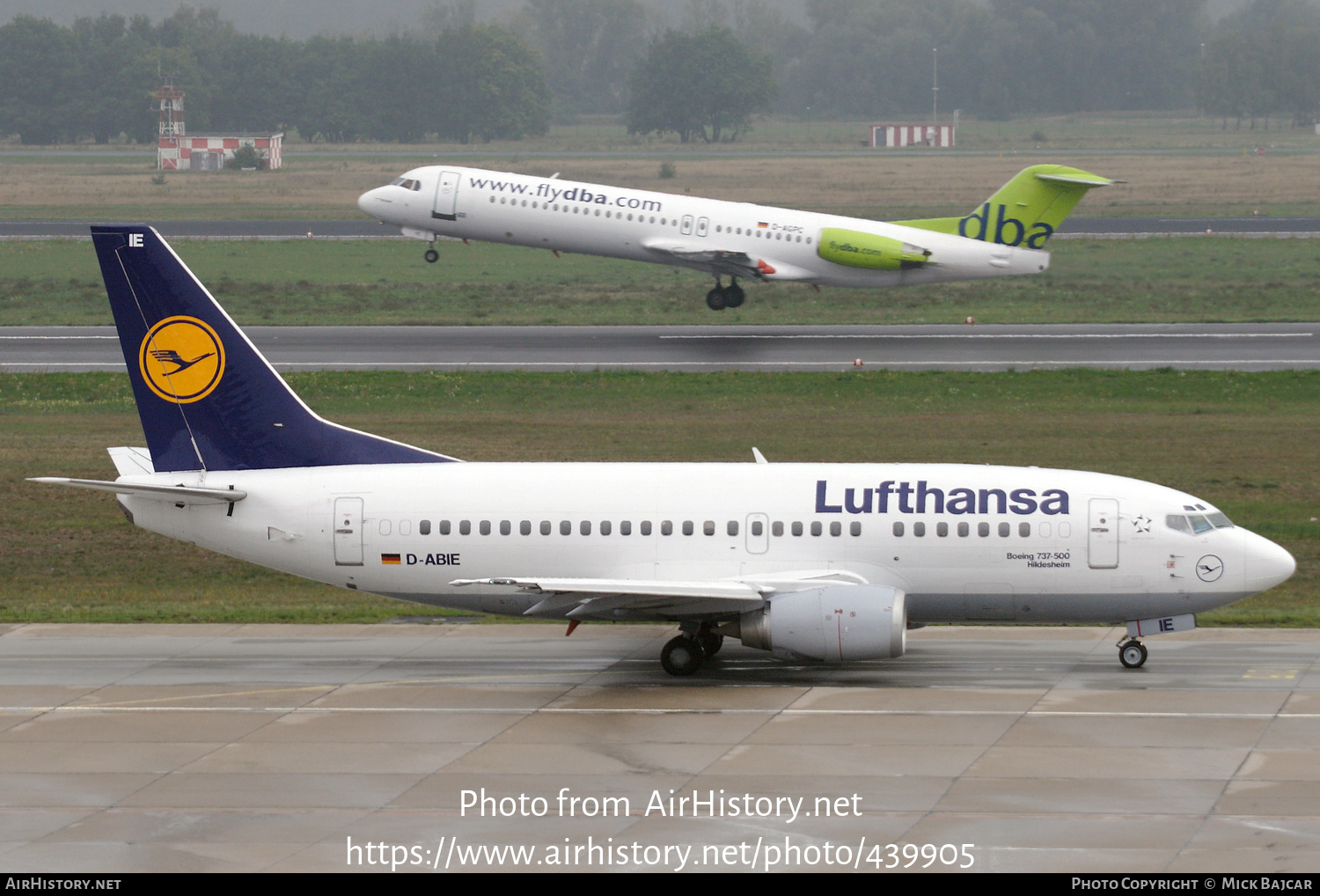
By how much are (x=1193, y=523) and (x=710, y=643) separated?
8189 millimetres

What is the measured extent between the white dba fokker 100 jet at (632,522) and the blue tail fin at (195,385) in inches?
1.3

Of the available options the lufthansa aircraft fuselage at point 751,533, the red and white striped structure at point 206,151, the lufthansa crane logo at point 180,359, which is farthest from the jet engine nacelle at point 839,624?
the red and white striped structure at point 206,151

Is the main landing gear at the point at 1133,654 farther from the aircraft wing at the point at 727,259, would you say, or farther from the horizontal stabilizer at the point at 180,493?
the aircraft wing at the point at 727,259

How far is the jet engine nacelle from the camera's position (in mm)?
25766

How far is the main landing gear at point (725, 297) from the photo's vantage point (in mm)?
71125

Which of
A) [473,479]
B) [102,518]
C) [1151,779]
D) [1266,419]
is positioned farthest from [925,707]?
[1266,419]

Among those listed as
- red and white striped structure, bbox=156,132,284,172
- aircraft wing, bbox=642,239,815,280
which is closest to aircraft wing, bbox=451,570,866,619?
aircraft wing, bbox=642,239,815,280

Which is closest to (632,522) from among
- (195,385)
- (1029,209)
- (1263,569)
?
(195,385)

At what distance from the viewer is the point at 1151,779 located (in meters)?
21.6

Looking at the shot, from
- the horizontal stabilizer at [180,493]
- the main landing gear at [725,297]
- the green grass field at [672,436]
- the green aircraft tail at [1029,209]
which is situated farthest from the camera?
the main landing gear at [725,297]

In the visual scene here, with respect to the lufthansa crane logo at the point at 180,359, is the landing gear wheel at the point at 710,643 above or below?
below

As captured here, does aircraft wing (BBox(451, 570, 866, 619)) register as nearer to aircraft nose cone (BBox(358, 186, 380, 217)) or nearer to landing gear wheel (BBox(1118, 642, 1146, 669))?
landing gear wheel (BBox(1118, 642, 1146, 669))
